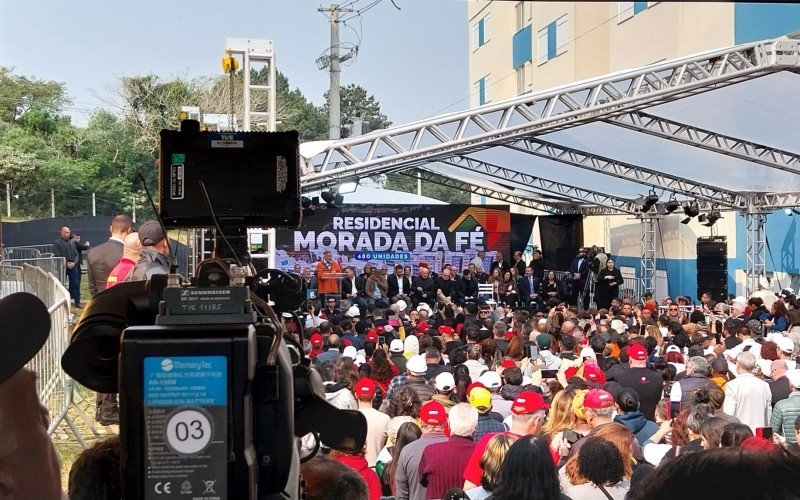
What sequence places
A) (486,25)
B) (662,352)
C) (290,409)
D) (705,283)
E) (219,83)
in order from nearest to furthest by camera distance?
(290,409) < (662,352) < (705,283) < (219,83) < (486,25)

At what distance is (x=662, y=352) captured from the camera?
9930 millimetres

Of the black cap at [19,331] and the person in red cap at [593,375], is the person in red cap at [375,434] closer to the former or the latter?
the person in red cap at [593,375]

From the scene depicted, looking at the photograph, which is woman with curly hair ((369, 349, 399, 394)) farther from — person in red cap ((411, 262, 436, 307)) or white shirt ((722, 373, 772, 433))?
A: person in red cap ((411, 262, 436, 307))

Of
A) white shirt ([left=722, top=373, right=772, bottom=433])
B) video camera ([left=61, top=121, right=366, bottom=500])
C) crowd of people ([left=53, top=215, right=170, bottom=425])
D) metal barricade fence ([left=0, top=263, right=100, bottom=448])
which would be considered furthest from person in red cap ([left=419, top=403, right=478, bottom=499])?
white shirt ([left=722, top=373, right=772, bottom=433])

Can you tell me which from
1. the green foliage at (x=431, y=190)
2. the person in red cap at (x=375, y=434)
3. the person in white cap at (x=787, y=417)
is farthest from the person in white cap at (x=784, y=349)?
the green foliage at (x=431, y=190)

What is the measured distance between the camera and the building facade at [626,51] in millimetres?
18781

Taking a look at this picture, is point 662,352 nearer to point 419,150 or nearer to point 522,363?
point 522,363

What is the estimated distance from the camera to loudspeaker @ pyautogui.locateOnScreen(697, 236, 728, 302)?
1969 centimetres

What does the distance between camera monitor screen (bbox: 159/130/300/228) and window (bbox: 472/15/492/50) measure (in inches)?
1265

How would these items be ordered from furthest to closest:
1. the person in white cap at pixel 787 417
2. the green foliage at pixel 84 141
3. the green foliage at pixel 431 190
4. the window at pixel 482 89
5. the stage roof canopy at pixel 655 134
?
the green foliage at pixel 431 190 < the window at pixel 482 89 < the green foliage at pixel 84 141 < the stage roof canopy at pixel 655 134 < the person in white cap at pixel 787 417

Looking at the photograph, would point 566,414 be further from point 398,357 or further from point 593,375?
point 398,357

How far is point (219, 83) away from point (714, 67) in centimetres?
2151

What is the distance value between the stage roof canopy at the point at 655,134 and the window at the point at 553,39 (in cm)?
958

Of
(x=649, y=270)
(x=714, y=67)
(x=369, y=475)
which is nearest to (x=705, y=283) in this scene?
(x=649, y=270)
